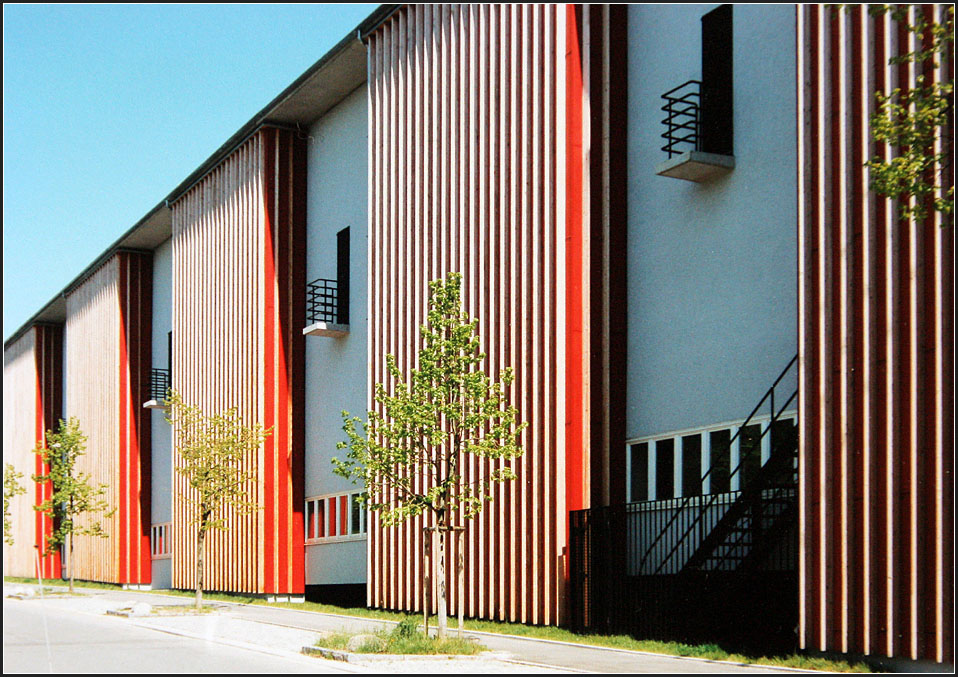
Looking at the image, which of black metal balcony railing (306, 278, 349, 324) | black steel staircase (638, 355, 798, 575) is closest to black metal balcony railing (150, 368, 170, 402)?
black metal balcony railing (306, 278, 349, 324)

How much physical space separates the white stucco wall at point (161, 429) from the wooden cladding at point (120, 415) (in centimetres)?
54

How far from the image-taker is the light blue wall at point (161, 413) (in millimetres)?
49562

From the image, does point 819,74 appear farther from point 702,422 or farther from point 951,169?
point 702,422

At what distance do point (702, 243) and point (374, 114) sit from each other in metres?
12.1

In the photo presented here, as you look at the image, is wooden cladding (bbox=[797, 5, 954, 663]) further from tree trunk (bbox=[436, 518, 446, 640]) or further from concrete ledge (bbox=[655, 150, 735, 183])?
tree trunk (bbox=[436, 518, 446, 640])

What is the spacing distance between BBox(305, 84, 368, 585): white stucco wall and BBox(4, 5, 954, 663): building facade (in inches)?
5.4

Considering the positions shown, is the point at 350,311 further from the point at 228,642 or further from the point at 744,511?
the point at 744,511

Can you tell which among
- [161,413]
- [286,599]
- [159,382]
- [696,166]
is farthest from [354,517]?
[159,382]

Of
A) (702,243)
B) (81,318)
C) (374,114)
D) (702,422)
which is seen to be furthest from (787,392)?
(81,318)

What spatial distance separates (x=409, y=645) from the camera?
1712cm

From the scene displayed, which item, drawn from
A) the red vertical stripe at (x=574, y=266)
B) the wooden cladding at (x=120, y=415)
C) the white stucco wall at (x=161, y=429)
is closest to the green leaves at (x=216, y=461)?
the red vertical stripe at (x=574, y=266)

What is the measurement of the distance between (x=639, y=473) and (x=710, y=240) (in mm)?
4765

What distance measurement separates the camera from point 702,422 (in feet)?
70.3

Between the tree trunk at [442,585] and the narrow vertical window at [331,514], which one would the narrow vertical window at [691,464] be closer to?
the tree trunk at [442,585]
